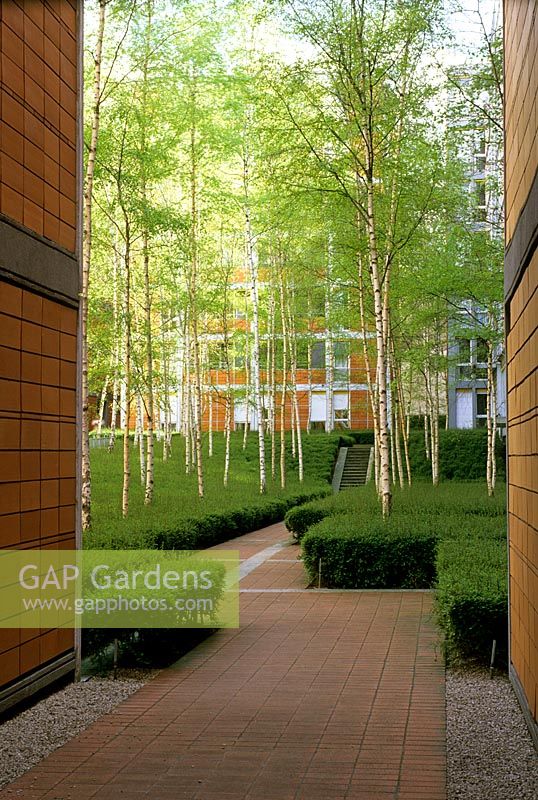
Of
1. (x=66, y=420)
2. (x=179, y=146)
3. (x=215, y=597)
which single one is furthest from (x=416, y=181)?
(x=66, y=420)

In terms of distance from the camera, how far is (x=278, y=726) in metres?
5.69

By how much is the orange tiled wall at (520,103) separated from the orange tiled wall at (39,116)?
3015 millimetres

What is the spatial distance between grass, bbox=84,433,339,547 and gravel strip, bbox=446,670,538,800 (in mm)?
5021

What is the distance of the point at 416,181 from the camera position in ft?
50.3

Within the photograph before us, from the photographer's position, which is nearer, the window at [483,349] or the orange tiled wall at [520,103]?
the orange tiled wall at [520,103]

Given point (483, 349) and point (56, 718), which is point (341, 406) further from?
point (56, 718)

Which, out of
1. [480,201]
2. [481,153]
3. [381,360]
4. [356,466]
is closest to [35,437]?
[381,360]

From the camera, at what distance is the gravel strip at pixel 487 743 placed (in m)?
4.49

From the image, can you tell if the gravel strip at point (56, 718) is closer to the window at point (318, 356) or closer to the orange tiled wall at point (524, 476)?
the orange tiled wall at point (524, 476)

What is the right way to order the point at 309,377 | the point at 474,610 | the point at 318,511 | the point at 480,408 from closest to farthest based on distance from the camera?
the point at 474,610 < the point at 318,511 < the point at 309,377 < the point at 480,408

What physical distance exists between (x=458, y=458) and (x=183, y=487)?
11.6 meters

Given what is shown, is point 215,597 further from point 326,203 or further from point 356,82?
point 326,203

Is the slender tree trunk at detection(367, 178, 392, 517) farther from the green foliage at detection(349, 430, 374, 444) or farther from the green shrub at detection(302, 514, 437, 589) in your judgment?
the green foliage at detection(349, 430, 374, 444)

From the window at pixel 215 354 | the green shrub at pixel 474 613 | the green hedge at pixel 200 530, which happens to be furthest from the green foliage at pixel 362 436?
the green shrub at pixel 474 613
